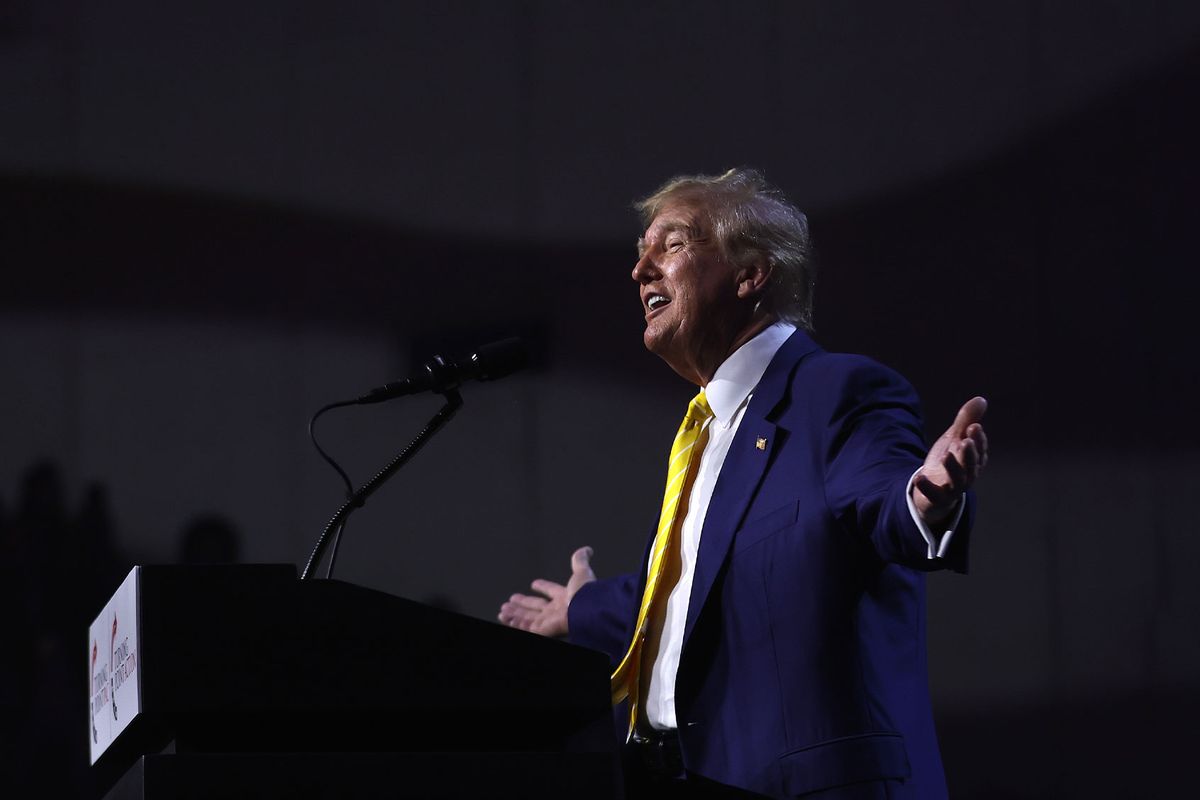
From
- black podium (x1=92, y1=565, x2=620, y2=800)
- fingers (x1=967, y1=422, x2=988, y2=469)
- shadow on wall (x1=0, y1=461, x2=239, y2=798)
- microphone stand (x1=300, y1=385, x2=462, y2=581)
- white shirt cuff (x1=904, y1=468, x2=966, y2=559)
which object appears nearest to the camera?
black podium (x1=92, y1=565, x2=620, y2=800)

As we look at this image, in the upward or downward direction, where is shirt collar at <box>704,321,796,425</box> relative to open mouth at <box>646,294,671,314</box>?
downward

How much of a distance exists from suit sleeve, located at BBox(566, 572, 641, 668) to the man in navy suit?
0.15 feet

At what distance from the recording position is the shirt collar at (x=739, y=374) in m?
2.20

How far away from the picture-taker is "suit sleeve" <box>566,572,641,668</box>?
2.27 m

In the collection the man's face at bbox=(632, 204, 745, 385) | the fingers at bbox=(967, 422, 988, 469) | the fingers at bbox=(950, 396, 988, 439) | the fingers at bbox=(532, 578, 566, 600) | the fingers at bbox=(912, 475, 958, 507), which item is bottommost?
the fingers at bbox=(532, 578, 566, 600)

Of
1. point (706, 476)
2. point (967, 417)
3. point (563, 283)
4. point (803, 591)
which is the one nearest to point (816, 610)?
point (803, 591)

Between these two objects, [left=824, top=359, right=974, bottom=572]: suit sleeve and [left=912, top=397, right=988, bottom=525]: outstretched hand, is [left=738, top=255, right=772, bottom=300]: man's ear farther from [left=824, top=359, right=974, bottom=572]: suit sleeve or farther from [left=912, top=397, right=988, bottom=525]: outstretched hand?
[left=912, top=397, right=988, bottom=525]: outstretched hand

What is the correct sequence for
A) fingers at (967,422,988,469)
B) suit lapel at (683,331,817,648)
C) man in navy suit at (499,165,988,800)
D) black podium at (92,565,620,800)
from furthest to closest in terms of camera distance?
suit lapel at (683,331,817,648)
man in navy suit at (499,165,988,800)
fingers at (967,422,988,469)
black podium at (92,565,620,800)

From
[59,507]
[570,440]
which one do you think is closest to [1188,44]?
[570,440]

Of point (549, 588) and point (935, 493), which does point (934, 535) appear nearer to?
point (935, 493)

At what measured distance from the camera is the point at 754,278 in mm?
2389

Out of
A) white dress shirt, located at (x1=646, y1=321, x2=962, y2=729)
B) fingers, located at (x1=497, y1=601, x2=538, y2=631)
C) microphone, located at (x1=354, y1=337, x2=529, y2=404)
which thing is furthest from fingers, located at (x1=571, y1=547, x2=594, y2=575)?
microphone, located at (x1=354, y1=337, x2=529, y2=404)

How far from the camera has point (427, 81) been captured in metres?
3.85

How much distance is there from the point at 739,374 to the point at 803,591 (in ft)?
1.52
